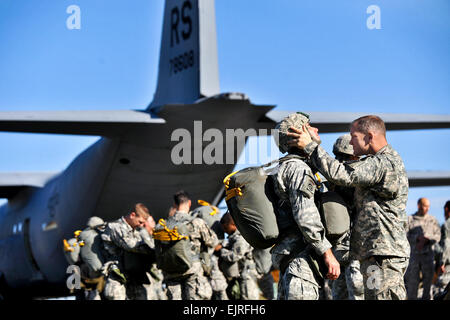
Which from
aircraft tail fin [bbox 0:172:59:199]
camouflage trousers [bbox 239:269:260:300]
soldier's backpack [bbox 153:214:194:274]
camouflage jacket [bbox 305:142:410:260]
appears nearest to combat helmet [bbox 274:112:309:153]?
camouflage jacket [bbox 305:142:410:260]

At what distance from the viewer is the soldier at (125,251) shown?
686cm

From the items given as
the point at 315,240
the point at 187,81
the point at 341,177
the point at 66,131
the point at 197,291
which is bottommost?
the point at 197,291

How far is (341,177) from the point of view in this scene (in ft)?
11.2

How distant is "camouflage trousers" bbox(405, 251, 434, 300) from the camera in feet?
28.8

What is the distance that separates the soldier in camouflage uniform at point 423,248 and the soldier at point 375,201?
5.67m

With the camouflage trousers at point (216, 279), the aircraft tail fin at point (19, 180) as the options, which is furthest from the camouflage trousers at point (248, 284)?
the aircraft tail fin at point (19, 180)

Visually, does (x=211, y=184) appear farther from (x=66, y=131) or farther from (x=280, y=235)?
(x=280, y=235)

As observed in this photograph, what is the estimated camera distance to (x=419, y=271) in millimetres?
8906

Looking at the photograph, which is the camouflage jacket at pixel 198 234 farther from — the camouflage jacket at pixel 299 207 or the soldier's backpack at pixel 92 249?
the camouflage jacket at pixel 299 207

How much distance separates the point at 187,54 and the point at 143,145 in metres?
1.99

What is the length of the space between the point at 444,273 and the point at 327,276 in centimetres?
563
